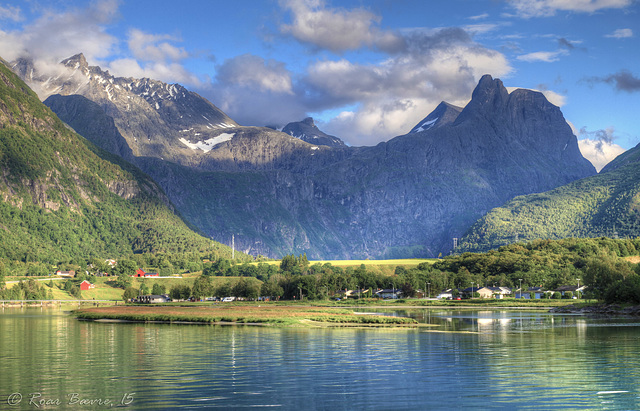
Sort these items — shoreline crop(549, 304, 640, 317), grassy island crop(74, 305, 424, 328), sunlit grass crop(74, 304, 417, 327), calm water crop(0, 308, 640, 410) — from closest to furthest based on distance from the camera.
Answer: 1. calm water crop(0, 308, 640, 410)
2. grassy island crop(74, 305, 424, 328)
3. sunlit grass crop(74, 304, 417, 327)
4. shoreline crop(549, 304, 640, 317)

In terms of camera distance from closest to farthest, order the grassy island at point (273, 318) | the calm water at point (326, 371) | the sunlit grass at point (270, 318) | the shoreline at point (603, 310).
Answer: the calm water at point (326, 371)
the grassy island at point (273, 318)
the sunlit grass at point (270, 318)
the shoreline at point (603, 310)

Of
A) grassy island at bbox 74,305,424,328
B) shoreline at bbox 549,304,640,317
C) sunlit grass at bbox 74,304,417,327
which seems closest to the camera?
grassy island at bbox 74,305,424,328

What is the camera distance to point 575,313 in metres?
140

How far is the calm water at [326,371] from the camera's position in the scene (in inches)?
1485

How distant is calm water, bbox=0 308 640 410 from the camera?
124ft

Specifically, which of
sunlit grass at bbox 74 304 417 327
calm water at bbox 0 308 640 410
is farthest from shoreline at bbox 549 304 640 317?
calm water at bbox 0 308 640 410

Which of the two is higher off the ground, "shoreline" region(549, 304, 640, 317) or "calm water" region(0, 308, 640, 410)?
"calm water" region(0, 308, 640, 410)

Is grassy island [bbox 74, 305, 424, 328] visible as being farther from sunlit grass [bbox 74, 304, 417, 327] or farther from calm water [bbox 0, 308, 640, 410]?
calm water [bbox 0, 308, 640, 410]

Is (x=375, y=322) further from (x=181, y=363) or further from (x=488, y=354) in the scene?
(x=181, y=363)

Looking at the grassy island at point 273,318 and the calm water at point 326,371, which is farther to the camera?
the grassy island at point 273,318

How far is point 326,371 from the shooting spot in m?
49.8

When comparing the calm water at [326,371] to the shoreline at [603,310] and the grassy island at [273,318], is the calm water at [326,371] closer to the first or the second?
the grassy island at [273,318]

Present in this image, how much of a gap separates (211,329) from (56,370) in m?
48.5

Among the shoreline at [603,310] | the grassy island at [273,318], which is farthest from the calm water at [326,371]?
the shoreline at [603,310]
